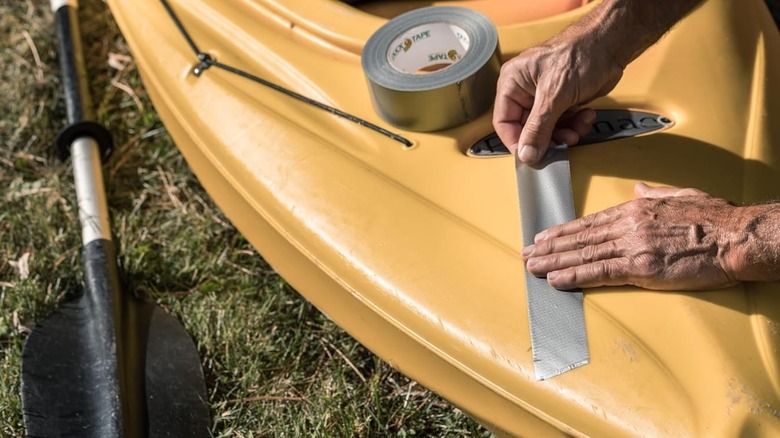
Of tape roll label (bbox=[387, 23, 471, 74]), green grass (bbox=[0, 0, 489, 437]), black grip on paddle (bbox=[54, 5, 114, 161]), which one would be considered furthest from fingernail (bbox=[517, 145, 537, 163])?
black grip on paddle (bbox=[54, 5, 114, 161])

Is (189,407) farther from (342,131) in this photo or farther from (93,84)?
(93,84)

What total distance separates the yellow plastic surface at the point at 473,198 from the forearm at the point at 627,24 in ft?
0.45

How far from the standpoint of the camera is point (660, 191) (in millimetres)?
1511

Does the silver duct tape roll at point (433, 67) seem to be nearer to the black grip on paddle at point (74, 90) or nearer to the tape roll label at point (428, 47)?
the tape roll label at point (428, 47)

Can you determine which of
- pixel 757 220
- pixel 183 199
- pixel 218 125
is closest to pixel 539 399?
pixel 757 220

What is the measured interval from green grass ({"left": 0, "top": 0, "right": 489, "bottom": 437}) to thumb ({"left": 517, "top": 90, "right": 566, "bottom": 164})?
0.51 m

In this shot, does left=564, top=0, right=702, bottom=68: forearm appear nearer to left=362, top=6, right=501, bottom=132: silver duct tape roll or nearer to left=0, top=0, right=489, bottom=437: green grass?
left=362, top=6, right=501, bottom=132: silver duct tape roll

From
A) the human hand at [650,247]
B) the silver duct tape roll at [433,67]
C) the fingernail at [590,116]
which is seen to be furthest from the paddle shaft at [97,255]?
the fingernail at [590,116]

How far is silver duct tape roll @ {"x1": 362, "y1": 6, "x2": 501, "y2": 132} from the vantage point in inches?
65.5

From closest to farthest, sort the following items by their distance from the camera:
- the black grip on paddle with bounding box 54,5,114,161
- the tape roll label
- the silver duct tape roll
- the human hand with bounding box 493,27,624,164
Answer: the human hand with bounding box 493,27,624,164 → the silver duct tape roll → the tape roll label → the black grip on paddle with bounding box 54,5,114,161

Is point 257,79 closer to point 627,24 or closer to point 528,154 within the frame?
point 528,154

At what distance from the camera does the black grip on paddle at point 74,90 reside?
2.28 meters

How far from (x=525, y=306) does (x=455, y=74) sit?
17.2 inches

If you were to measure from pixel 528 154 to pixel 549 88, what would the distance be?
0.38 feet
